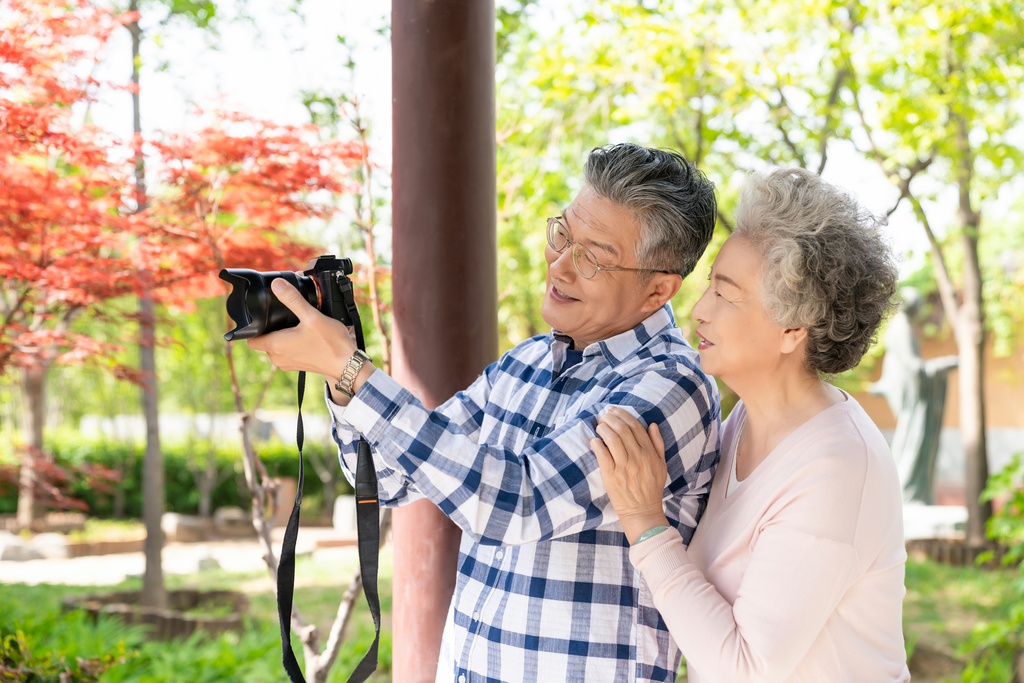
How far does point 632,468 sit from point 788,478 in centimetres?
22

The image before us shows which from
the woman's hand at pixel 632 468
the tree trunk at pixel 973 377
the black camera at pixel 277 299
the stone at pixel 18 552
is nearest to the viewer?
the black camera at pixel 277 299

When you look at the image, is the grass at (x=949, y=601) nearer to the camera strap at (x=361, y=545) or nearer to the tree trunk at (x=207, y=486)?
the camera strap at (x=361, y=545)

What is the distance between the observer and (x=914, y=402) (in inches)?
380

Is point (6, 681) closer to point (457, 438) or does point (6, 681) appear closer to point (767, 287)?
point (457, 438)

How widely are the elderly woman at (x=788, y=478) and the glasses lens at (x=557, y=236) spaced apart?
266 mm

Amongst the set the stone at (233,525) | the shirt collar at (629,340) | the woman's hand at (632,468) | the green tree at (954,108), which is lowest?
the stone at (233,525)

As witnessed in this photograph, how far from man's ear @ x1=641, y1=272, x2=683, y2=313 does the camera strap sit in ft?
1.73

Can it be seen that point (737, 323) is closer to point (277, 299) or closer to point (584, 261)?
point (584, 261)

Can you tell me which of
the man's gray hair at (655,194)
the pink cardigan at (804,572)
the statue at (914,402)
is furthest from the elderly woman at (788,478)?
the statue at (914,402)

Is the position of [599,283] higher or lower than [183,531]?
higher

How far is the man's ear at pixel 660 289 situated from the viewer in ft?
5.18

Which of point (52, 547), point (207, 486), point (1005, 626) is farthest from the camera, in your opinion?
point (207, 486)

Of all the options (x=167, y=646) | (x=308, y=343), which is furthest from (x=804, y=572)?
(x=167, y=646)

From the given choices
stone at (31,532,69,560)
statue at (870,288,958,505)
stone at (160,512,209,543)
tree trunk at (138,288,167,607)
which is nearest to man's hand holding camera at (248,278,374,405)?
tree trunk at (138,288,167,607)
